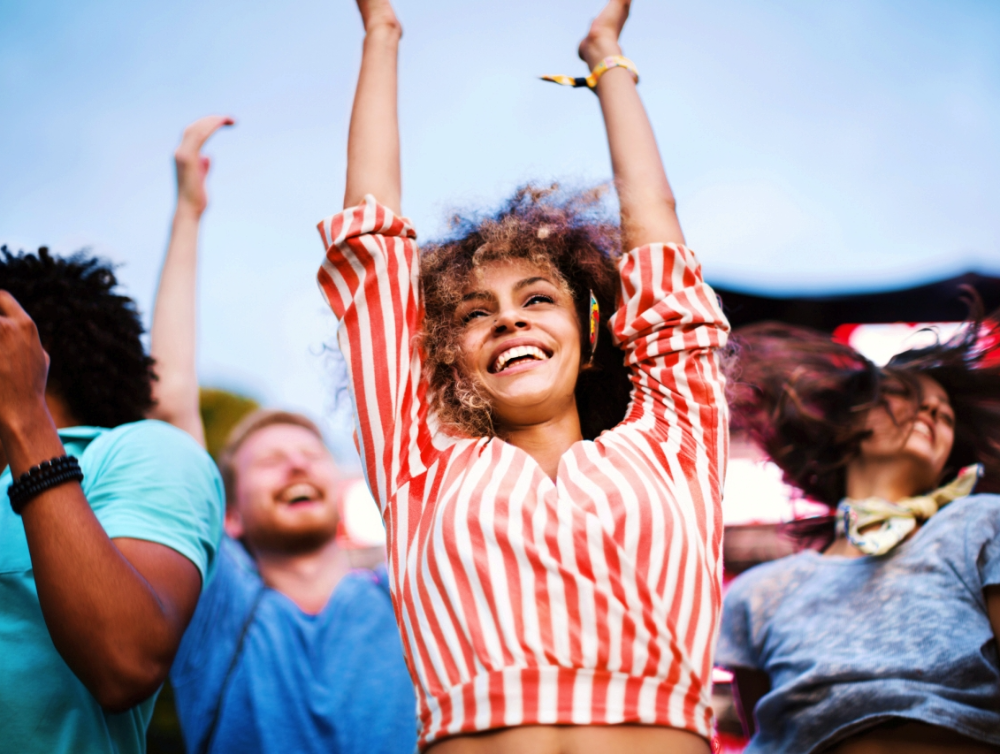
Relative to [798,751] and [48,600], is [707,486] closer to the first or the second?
[798,751]

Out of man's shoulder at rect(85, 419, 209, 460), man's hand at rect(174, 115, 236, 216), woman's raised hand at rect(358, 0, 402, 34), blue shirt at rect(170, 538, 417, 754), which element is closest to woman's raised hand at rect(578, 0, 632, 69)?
woman's raised hand at rect(358, 0, 402, 34)

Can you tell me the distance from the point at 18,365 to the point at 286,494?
1277 mm

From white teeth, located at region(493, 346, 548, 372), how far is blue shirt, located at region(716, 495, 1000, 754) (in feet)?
Answer: 3.55

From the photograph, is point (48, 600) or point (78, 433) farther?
point (78, 433)

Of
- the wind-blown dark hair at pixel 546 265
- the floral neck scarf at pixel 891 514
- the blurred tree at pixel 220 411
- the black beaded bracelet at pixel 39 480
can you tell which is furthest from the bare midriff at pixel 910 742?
the blurred tree at pixel 220 411

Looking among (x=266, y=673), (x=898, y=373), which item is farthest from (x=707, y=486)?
(x=266, y=673)

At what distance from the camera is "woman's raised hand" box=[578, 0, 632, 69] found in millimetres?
1834

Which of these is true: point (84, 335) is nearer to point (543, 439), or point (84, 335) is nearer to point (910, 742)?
point (543, 439)

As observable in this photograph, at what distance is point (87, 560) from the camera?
118cm

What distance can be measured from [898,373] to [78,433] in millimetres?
2168

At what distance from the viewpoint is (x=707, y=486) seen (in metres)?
1.34

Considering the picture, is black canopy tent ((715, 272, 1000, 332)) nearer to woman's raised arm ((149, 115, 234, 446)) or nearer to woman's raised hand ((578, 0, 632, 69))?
woman's raised hand ((578, 0, 632, 69))

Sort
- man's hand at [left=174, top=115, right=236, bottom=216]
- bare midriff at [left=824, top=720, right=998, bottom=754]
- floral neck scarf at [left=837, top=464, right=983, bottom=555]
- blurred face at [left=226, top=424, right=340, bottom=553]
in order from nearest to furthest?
bare midriff at [left=824, top=720, right=998, bottom=754]
floral neck scarf at [left=837, top=464, right=983, bottom=555]
man's hand at [left=174, top=115, right=236, bottom=216]
blurred face at [left=226, top=424, right=340, bottom=553]

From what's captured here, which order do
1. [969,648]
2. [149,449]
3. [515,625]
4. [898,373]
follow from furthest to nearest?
1. [898,373]
2. [969,648]
3. [149,449]
4. [515,625]
